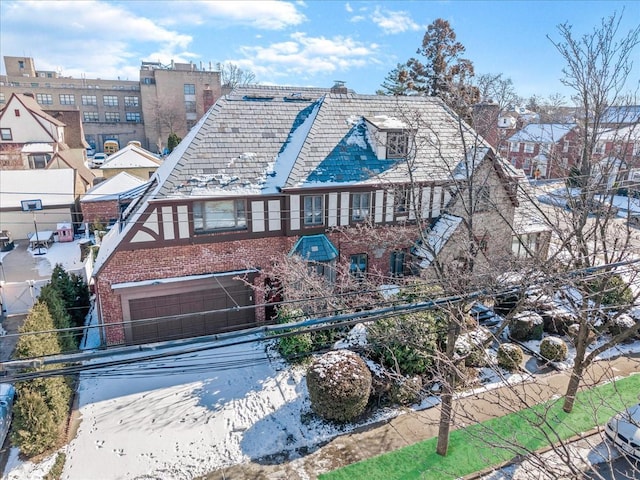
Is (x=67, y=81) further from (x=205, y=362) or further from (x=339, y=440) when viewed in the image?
(x=339, y=440)

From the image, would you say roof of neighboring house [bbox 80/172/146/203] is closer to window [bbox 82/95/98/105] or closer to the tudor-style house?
the tudor-style house

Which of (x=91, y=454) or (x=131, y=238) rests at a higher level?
(x=131, y=238)

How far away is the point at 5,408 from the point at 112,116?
6578 cm

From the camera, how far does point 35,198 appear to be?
101ft

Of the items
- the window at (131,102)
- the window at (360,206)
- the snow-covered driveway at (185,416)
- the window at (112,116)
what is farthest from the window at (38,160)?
the window at (360,206)

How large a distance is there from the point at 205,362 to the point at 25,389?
18.6 feet

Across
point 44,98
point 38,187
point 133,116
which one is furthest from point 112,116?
point 38,187

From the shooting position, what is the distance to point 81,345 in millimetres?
16219

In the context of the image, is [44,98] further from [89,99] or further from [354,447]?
[354,447]

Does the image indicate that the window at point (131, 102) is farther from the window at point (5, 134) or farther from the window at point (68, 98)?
the window at point (5, 134)

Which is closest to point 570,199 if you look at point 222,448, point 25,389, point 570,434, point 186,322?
point 570,434

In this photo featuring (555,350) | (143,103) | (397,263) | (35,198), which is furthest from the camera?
(143,103)

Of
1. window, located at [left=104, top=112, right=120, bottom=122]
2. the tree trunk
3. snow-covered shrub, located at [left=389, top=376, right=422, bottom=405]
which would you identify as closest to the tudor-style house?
snow-covered shrub, located at [left=389, top=376, right=422, bottom=405]

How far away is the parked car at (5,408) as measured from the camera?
1147 centimetres
